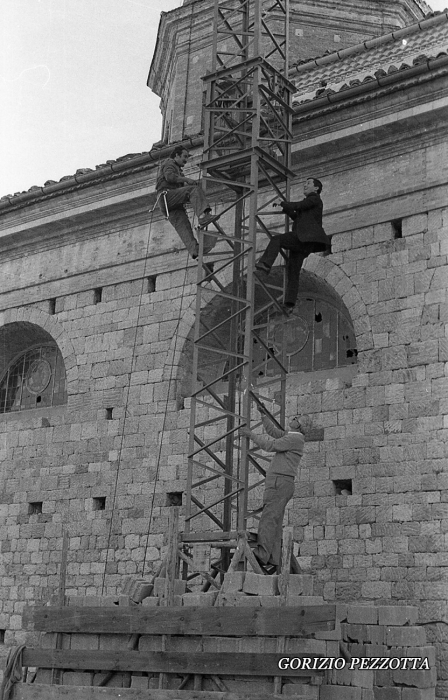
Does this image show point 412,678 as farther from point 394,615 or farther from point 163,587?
point 163,587

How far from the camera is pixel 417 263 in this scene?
44.1 ft

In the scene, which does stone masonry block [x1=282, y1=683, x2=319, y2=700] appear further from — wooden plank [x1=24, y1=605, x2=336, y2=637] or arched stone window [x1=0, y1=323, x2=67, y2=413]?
arched stone window [x1=0, y1=323, x2=67, y2=413]

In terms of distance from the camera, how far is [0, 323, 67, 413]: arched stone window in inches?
707

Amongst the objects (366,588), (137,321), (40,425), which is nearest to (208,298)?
(137,321)

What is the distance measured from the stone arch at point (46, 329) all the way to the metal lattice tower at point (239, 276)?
237 cm

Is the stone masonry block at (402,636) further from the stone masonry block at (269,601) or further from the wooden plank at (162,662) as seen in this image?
the stone masonry block at (269,601)

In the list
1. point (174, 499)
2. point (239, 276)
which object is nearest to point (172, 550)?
point (174, 499)

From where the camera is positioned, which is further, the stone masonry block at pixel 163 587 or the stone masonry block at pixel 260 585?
the stone masonry block at pixel 163 587

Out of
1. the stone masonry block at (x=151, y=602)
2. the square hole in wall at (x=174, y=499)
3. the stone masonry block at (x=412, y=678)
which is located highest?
the square hole in wall at (x=174, y=499)

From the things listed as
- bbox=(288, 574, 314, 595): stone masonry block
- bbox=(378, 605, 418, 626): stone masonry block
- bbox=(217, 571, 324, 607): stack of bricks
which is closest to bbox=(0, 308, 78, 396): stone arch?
bbox=(217, 571, 324, 607): stack of bricks

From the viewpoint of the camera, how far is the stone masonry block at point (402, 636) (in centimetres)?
1096

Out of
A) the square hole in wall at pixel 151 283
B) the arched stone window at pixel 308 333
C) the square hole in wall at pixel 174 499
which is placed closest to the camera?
the arched stone window at pixel 308 333

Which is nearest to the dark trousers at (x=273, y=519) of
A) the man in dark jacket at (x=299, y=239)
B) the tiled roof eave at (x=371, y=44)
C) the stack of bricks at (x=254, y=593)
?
the stack of bricks at (x=254, y=593)

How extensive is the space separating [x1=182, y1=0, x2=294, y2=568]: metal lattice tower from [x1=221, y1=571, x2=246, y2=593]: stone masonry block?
837 millimetres
